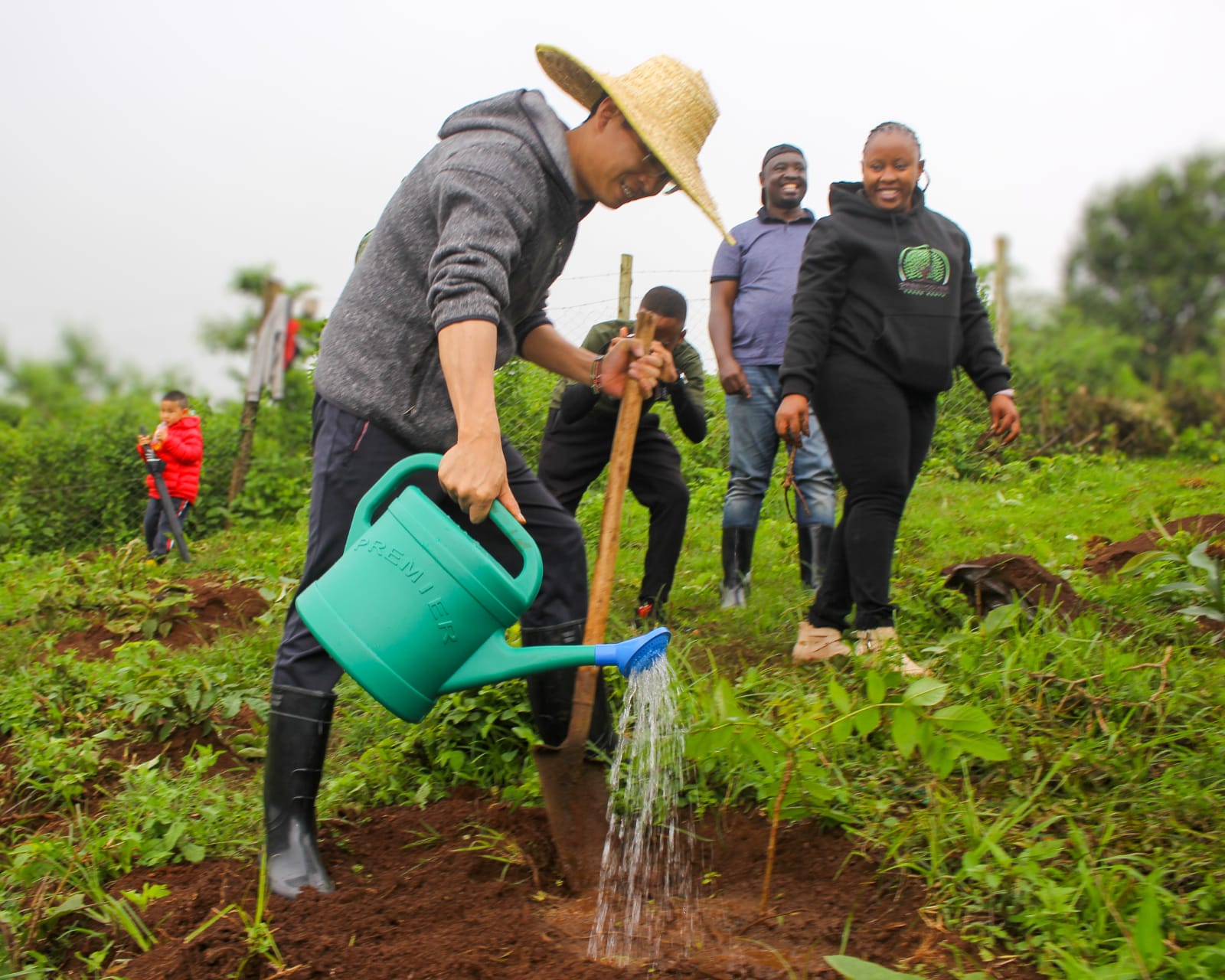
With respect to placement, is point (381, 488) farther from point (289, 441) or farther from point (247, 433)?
point (289, 441)

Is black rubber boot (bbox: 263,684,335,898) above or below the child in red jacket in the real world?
below

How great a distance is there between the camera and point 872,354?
122 inches

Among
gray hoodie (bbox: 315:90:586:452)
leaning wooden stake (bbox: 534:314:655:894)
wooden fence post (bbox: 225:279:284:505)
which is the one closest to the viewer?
gray hoodie (bbox: 315:90:586:452)

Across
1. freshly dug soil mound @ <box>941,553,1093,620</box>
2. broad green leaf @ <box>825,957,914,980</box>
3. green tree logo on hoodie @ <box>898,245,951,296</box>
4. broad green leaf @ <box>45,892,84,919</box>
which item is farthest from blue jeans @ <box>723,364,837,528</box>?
broad green leaf @ <box>45,892,84,919</box>

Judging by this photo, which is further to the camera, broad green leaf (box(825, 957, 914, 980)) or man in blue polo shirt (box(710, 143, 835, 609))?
man in blue polo shirt (box(710, 143, 835, 609))

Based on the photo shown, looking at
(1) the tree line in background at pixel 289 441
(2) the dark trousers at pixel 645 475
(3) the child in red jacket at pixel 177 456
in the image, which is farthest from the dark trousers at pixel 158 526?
(2) the dark trousers at pixel 645 475

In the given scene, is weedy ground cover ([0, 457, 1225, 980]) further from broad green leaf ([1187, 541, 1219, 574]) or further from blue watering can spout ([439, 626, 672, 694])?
blue watering can spout ([439, 626, 672, 694])

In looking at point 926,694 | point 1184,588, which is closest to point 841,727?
point 926,694

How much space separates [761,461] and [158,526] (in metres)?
4.48

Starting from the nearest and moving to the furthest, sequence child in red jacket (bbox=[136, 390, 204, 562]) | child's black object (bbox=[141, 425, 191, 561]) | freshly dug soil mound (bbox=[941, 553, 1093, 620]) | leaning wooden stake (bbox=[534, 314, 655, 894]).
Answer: leaning wooden stake (bbox=[534, 314, 655, 894])
freshly dug soil mound (bbox=[941, 553, 1093, 620])
child's black object (bbox=[141, 425, 191, 561])
child in red jacket (bbox=[136, 390, 204, 562])

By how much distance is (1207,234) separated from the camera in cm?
3938

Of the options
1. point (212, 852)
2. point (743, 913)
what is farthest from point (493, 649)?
point (212, 852)

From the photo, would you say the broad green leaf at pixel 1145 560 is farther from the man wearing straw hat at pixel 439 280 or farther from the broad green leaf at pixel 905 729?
the man wearing straw hat at pixel 439 280

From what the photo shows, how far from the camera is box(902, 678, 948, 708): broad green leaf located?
194cm
